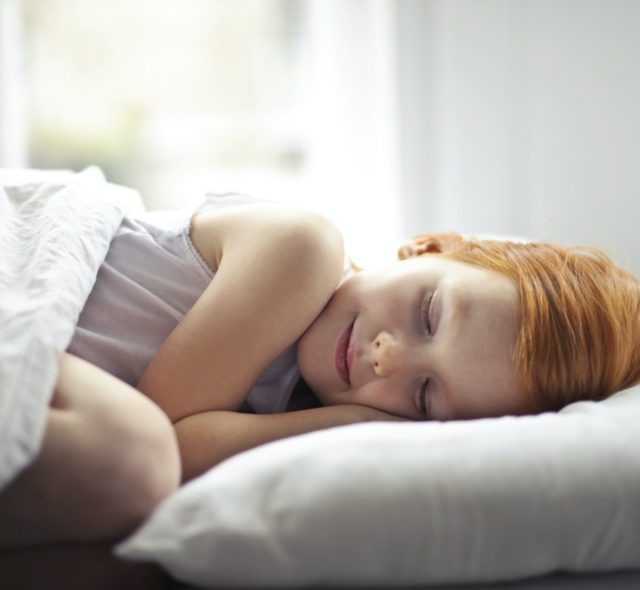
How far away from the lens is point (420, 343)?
0.92 m

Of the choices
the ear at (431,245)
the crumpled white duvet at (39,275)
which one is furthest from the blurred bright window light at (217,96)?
the crumpled white duvet at (39,275)

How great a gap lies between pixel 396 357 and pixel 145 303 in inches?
12.6

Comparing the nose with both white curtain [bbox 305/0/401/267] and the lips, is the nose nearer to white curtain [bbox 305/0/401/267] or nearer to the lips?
the lips

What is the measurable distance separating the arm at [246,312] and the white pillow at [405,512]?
0.21 meters

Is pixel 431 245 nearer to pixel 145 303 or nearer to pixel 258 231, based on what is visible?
pixel 258 231

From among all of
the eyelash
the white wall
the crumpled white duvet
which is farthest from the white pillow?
the white wall

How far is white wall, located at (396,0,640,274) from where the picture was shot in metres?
1.83

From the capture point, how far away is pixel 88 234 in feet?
3.03

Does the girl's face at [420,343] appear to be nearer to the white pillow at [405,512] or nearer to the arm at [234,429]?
the arm at [234,429]

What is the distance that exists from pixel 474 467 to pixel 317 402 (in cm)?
45

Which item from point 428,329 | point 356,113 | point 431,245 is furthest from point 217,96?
point 428,329

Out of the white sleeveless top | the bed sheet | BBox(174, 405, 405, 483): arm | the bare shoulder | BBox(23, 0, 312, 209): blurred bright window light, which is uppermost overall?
BBox(23, 0, 312, 209): blurred bright window light

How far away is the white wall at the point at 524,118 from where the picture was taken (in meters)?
1.83

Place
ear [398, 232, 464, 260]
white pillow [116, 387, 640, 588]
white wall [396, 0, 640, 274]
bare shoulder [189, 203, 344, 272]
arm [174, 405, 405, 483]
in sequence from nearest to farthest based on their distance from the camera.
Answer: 1. white pillow [116, 387, 640, 588]
2. arm [174, 405, 405, 483]
3. bare shoulder [189, 203, 344, 272]
4. ear [398, 232, 464, 260]
5. white wall [396, 0, 640, 274]
